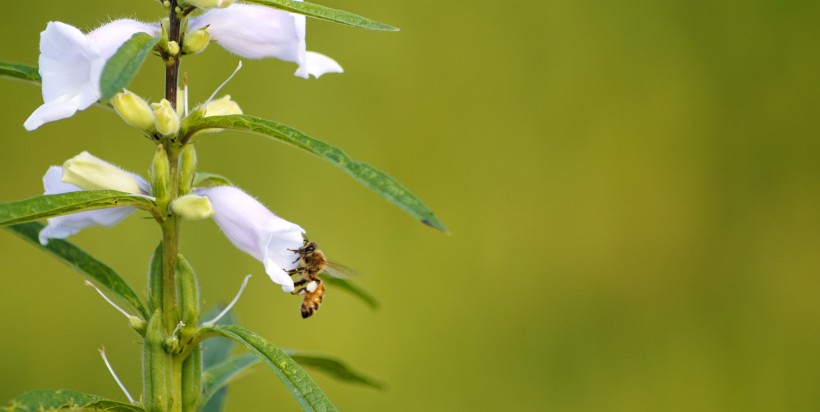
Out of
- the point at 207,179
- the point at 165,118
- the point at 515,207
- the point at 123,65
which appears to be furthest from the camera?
the point at 515,207

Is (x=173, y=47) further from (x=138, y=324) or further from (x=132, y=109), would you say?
(x=138, y=324)

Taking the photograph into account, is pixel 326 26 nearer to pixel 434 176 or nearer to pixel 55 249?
pixel 434 176

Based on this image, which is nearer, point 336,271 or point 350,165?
point 350,165

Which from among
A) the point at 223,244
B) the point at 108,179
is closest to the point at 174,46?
the point at 108,179

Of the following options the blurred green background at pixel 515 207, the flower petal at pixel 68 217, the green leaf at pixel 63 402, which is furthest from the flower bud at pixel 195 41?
the blurred green background at pixel 515 207

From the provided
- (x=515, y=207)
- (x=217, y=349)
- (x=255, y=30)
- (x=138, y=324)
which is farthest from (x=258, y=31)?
(x=515, y=207)

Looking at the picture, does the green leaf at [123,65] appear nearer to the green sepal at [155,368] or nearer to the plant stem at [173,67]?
the plant stem at [173,67]

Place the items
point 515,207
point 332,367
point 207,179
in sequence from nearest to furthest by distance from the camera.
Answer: point 207,179
point 332,367
point 515,207
